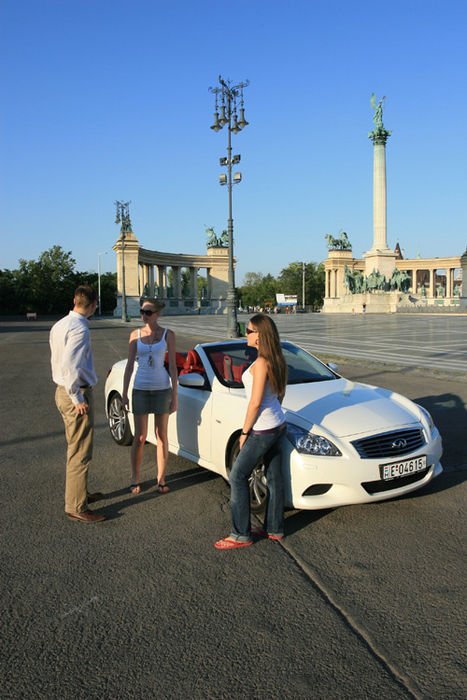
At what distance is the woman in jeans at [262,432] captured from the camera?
400 centimetres

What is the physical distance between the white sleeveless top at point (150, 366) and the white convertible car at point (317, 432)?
0.53 m

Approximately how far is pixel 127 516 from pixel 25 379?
34.4ft

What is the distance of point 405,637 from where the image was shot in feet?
9.74

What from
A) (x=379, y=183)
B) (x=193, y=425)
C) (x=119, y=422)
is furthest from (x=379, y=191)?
(x=193, y=425)

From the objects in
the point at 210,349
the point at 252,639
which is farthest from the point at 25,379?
the point at 252,639

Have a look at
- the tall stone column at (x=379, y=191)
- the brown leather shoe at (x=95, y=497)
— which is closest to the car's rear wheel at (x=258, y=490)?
the brown leather shoe at (x=95, y=497)

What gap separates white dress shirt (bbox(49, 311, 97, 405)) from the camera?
14.6 ft

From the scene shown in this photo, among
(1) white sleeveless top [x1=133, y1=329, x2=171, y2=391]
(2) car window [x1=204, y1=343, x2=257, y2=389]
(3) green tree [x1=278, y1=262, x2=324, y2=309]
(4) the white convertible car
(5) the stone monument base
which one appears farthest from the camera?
(3) green tree [x1=278, y1=262, x2=324, y2=309]

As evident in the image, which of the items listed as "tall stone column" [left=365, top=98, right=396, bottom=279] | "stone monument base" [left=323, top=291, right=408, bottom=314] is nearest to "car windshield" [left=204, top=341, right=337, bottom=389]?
"tall stone column" [left=365, top=98, right=396, bottom=279]

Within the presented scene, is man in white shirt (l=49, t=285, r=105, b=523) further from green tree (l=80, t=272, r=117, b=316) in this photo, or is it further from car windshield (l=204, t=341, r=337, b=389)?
green tree (l=80, t=272, r=117, b=316)

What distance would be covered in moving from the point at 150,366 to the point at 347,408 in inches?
71.5

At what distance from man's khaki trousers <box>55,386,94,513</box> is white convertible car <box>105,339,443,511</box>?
3.96ft

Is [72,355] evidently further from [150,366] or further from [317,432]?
[317,432]

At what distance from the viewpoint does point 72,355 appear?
4480mm
